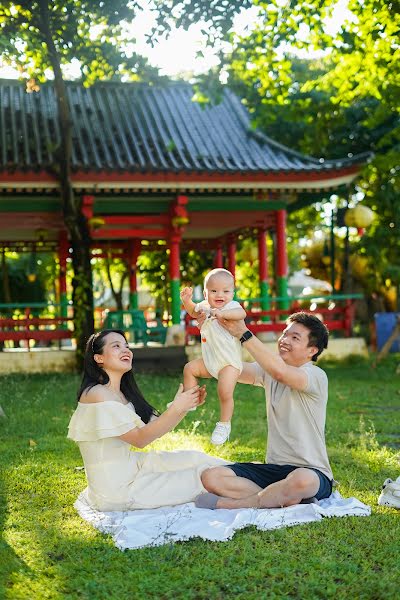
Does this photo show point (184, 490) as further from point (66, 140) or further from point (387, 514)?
point (66, 140)

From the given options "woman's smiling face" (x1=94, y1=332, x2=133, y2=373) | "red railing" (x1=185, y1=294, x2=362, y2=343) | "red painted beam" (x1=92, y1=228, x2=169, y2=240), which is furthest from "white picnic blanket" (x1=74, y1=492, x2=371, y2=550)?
"red painted beam" (x1=92, y1=228, x2=169, y2=240)

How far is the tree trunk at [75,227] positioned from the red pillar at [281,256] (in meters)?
3.34

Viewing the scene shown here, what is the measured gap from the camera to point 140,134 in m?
14.4

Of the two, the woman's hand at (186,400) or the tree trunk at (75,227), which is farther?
the tree trunk at (75,227)

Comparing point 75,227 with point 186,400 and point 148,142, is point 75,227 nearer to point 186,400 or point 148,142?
point 148,142

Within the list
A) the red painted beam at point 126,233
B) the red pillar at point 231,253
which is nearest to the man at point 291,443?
the red painted beam at point 126,233

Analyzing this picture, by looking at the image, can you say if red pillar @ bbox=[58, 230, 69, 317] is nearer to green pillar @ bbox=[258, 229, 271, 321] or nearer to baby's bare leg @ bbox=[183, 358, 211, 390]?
green pillar @ bbox=[258, 229, 271, 321]

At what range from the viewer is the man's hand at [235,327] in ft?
14.8

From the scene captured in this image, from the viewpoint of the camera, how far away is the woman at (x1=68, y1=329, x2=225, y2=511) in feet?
14.9

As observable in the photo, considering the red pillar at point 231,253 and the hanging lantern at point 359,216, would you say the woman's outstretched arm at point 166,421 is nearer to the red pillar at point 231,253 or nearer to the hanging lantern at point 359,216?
the hanging lantern at point 359,216

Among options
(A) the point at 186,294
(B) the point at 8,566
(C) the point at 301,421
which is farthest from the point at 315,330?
(B) the point at 8,566

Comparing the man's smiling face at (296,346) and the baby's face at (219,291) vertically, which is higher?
the baby's face at (219,291)

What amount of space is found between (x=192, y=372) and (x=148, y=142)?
9776 millimetres

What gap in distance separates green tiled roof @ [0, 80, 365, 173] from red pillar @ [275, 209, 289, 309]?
40.2 inches
